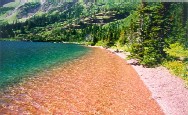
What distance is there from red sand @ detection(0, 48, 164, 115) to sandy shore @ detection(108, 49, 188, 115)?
90 centimetres

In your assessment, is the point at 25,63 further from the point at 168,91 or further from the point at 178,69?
the point at 168,91

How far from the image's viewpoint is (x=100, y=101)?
30.9 metres

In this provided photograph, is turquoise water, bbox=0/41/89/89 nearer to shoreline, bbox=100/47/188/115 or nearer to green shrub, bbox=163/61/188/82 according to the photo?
shoreline, bbox=100/47/188/115

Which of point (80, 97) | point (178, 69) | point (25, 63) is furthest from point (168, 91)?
point (25, 63)

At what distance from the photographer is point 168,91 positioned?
34.1 m

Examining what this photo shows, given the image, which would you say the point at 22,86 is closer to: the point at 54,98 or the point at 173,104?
the point at 54,98

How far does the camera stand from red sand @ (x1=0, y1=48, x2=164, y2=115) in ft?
88.8

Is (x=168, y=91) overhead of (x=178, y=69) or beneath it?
overhead

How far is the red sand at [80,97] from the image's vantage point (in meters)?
27.1

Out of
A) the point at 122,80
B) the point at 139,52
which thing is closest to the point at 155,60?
the point at 139,52

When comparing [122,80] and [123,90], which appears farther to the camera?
[122,80]

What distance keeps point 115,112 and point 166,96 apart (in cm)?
844

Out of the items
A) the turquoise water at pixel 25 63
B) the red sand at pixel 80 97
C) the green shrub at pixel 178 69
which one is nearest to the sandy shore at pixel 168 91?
the red sand at pixel 80 97

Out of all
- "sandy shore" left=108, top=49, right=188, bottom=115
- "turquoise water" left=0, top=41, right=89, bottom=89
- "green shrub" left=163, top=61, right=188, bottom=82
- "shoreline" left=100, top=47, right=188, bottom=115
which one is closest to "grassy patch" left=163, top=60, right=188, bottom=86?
"green shrub" left=163, top=61, right=188, bottom=82
